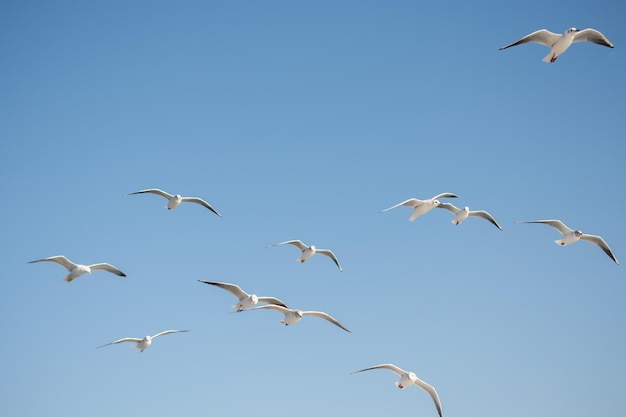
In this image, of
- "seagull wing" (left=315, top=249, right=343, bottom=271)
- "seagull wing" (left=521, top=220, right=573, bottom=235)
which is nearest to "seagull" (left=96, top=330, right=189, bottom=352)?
"seagull wing" (left=315, top=249, right=343, bottom=271)

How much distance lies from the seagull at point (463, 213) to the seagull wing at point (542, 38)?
7.55 metres

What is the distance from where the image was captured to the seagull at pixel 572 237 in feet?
86.4

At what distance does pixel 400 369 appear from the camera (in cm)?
2423

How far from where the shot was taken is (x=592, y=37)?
76.6 ft

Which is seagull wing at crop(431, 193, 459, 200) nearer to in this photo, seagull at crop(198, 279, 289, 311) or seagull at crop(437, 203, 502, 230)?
seagull at crop(437, 203, 502, 230)

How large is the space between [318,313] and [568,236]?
944 centimetres

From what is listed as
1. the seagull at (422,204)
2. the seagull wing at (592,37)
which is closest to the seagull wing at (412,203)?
the seagull at (422,204)

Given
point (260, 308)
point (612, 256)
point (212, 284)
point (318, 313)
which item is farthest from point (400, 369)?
point (612, 256)

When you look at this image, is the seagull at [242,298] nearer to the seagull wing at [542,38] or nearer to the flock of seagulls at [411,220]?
the flock of seagulls at [411,220]

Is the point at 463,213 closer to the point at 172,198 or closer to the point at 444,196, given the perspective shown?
the point at 444,196

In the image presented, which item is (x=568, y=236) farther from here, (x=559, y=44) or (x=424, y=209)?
(x=559, y=44)

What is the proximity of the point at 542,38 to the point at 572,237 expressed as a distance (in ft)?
24.2

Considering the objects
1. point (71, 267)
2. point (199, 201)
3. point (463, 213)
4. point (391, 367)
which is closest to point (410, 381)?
point (391, 367)

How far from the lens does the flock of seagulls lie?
2336 centimetres
